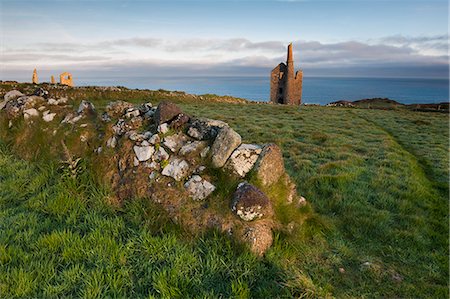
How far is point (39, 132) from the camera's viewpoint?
849 cm

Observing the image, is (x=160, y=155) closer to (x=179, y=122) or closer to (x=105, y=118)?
(x=179, y=122)

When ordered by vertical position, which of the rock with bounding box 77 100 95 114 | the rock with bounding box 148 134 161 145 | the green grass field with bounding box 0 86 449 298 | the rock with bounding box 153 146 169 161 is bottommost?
the green grass field with bounding box 0 86 449 298

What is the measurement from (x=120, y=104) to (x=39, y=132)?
2553mm

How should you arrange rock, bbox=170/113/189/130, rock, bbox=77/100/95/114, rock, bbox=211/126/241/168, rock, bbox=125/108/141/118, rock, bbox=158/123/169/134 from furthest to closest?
1. rock, bbox=77/100/95/114
2. rock, bbox=125/108/141/118
3. rock, bbox=170/113/189/130
4. rock, bbox=158/123/169/134
5. rock, bbox=211/126/241/168

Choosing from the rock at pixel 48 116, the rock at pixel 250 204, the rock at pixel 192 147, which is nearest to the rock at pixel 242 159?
the rock at pixel 250 204

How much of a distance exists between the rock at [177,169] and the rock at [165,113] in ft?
4.70

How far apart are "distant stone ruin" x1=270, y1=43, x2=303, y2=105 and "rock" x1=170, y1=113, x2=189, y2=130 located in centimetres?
6703

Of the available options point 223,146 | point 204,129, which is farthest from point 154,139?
point 223,146

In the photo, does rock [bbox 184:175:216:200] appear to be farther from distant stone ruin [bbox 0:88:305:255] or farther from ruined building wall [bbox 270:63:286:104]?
ruined building wall [bbox 270:63:286:104]

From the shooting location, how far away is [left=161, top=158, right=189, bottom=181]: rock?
20.3ft

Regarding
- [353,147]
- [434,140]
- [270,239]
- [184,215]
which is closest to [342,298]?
[270,239]

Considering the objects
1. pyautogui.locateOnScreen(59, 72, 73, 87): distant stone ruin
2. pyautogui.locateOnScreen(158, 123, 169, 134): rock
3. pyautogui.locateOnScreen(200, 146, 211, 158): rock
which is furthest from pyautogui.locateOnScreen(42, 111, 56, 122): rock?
pyautogui.locateOnScreen(59, 72, 73, 87): distant stone ruin

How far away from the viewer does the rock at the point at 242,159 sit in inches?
240

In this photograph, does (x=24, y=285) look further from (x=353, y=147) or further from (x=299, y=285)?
(x=353, y=147)
